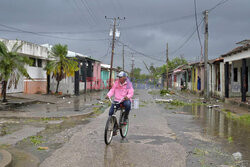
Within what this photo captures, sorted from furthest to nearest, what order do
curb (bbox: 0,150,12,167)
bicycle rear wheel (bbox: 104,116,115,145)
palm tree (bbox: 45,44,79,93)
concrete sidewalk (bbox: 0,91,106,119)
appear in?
palm tree (bbox: 45,44,79,93), concrete sidewalk (bbox: 0,91,106,119), bicycle rear wheel (bbox: 104,116,115,145), curb (bbox: 0,150,12,167)

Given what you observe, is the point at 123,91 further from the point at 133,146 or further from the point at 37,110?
the point at 37,110

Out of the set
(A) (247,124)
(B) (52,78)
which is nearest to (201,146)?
(A) (247,124)

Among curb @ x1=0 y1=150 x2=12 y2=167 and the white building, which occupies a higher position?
the white building

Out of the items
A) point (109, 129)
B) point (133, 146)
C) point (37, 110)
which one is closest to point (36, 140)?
point (109, 129)

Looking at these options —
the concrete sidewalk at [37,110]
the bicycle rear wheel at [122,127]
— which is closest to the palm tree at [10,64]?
the concrete sidewalk at [37,110]

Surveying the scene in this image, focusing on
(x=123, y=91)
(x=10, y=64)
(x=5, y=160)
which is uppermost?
(x=10, y=64)

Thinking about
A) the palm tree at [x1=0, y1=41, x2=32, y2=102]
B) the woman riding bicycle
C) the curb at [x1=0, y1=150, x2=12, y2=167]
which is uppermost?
the palm tree at [x1=0, y1=41, x2=32, y2=102]

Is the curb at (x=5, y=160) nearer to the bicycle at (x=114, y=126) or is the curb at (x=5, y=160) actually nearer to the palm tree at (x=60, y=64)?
the bicycle at (x=114, y=126)

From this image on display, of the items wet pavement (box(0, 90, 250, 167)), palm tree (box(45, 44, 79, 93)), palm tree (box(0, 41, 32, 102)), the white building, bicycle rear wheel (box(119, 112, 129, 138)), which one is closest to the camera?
wet pavement (box(0, 90, 250, 167))

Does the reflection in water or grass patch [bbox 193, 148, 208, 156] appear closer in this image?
the reflection in water

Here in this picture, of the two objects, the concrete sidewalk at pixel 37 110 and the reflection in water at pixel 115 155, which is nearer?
the reflection in water at pixel 115 155

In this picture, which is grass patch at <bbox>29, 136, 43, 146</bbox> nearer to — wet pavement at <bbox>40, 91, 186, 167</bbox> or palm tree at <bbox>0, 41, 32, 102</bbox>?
wet pavement at <bbox>40, 91, 186, 167</bbox>

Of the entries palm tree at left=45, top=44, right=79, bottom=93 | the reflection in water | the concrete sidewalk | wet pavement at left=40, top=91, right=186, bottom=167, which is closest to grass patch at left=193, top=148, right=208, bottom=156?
wet pavement at left=40, top=91, right=186, bottom=167

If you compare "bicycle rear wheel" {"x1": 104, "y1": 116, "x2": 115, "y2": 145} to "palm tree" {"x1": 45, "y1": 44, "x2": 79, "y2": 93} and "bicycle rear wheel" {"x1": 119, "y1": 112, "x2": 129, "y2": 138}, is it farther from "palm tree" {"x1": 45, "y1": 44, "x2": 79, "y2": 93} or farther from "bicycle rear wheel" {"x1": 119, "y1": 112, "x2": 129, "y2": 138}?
"palm tree" {"x1": 45, "y1": 44, "x2": 79, "y2": 93}
